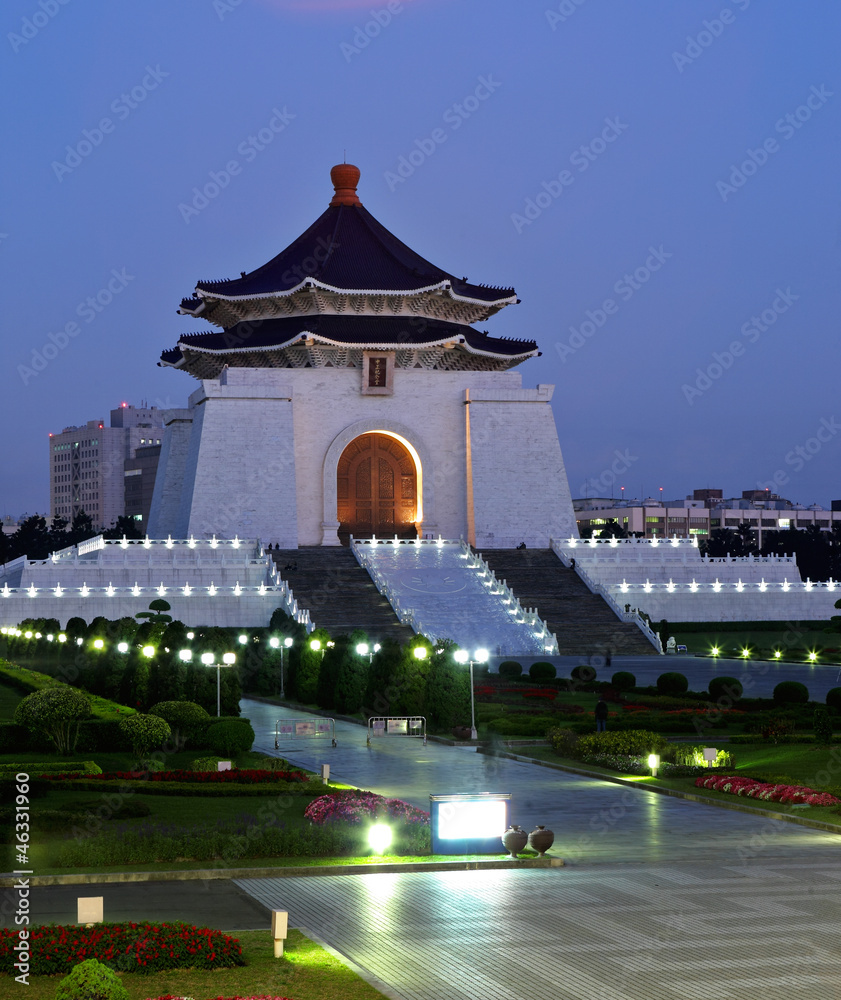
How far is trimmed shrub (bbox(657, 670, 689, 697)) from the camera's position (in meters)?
28.2

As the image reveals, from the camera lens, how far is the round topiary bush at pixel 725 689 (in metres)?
27.1

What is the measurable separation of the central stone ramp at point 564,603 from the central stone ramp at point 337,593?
456 cm

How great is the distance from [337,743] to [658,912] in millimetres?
12258

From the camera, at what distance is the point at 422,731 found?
912 inches

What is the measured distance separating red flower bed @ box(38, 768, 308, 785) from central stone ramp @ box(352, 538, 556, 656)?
1827cm

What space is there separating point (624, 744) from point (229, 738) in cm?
555

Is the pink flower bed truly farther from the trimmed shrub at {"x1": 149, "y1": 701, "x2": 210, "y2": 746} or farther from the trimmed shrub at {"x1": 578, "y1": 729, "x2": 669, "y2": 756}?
the trimmed shrub at {"x1": 149, "y1": 701, "x2": 210, "y2": 746}

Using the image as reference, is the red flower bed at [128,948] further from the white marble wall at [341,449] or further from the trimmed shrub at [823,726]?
the white marble wall at [341,449]

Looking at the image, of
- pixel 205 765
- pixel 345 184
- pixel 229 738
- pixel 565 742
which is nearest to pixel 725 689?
pixel 565 742

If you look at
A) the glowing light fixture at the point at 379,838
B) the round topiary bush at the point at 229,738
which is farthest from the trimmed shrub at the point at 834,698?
the glowing light fixture at the point at 379,838

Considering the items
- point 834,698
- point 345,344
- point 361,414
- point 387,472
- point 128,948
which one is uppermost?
point 345,344

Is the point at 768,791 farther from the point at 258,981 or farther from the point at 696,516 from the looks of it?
the point at 696,516

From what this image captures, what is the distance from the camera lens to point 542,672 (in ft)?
101

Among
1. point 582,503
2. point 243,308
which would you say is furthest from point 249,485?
point 582,503
